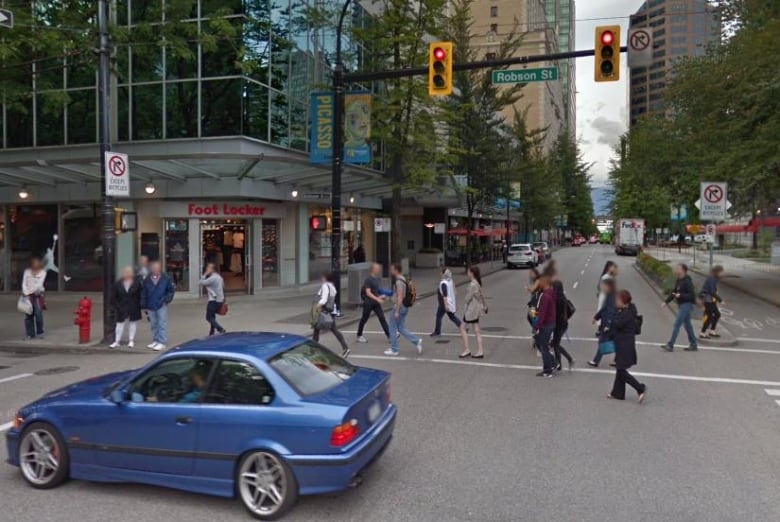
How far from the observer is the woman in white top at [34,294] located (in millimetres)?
13719

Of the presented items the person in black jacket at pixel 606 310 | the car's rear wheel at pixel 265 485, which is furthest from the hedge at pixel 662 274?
the car's rear wheel at pixel 265 485

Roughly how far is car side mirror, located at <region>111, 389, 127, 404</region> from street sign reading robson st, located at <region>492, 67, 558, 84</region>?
10459mm

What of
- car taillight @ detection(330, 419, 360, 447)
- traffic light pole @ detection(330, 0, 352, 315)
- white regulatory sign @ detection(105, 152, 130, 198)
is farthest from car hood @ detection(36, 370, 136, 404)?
traffic light pole @ detection(330, 0, 352, 315)

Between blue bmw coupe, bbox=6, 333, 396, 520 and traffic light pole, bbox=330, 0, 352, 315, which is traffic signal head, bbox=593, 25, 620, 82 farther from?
blue bmw coupe, bbox=6, 333, 396, 520

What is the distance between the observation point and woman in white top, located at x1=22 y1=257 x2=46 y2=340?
45.0 feet

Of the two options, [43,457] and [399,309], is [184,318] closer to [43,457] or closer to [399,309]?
[399,309]

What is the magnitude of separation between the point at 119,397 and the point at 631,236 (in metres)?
60.7

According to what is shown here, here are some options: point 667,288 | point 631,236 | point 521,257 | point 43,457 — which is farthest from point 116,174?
point 631,236

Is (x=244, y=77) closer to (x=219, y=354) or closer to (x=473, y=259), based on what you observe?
(x=219, y=354)

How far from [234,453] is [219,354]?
0.83m

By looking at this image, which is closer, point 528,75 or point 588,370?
point 588,370

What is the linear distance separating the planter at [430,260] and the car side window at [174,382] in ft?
115

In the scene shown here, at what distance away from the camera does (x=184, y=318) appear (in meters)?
17.4

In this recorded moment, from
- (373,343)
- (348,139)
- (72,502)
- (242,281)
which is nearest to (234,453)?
(72,502)
